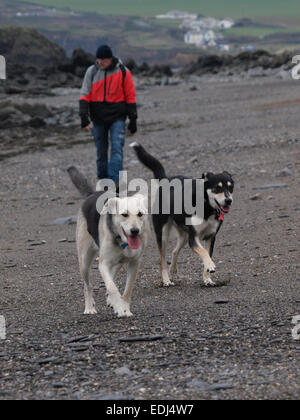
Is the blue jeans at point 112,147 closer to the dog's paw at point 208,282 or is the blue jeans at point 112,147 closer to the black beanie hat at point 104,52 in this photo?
the black beanie hat at point 104,52

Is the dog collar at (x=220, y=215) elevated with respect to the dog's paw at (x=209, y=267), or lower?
elevated

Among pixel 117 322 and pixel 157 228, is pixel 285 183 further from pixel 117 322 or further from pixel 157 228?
pixel 117 322

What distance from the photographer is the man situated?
1058cm

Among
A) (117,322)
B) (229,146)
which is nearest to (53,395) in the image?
(117,322)

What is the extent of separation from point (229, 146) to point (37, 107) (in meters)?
14.7

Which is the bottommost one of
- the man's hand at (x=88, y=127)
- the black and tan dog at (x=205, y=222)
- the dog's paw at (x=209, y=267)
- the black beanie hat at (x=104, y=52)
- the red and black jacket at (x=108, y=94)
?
the dog's paw at (x=209, y=267)

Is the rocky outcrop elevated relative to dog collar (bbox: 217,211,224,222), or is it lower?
elevated

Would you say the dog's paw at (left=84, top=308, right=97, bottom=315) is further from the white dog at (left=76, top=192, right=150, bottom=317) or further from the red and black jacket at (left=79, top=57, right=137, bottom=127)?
the red and black jacket at (left=79, top=57, right=137, bottom=127)

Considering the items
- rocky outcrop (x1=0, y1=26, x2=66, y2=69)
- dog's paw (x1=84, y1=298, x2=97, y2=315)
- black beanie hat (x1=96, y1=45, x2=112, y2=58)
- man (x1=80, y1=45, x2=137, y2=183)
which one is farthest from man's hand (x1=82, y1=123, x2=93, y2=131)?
rocky outcrop (x1=0, y1=26, x2=66, y2=69)

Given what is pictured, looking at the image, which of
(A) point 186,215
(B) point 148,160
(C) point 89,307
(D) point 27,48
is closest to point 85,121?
(B) point 148,160

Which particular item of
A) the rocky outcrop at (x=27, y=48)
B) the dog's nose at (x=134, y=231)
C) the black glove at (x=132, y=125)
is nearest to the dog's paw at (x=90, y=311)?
the dog's nose at (x=134, y=231)

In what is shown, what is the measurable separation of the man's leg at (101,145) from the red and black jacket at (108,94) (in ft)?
0.50

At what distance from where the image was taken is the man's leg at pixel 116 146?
35.6ft

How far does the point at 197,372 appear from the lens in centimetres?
504
